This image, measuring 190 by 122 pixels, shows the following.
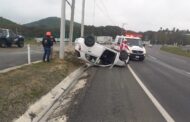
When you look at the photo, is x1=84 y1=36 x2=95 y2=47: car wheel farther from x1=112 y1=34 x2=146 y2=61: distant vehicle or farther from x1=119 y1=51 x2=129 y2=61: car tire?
x1=112 y1=34 x2=146 y2=61: distant vehicle

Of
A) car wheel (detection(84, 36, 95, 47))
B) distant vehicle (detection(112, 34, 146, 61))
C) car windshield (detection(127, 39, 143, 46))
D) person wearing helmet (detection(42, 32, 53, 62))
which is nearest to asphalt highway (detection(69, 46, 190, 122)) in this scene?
person wearing helmet (detection(42, 32, 53, 62))

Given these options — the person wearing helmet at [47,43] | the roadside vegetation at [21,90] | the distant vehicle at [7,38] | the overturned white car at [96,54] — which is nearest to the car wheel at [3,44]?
the distant vehicle at [7,38]

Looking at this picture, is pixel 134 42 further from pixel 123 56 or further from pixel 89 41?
pixel 89 41

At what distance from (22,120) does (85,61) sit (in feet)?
55.6

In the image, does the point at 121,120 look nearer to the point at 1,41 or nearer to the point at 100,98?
the point at 100,98

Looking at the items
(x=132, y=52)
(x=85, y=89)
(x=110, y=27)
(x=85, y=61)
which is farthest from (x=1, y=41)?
(x=110, y=27)

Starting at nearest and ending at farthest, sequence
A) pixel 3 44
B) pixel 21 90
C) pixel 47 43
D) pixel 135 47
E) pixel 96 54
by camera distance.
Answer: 1. pixel 21 90
2. pixel 47 43
3. pixel 96 54
4. pixel 135 47
5. pixel 3 44

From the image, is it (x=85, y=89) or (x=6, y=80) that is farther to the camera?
(x=85, y=89)

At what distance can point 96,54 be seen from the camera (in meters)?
24.6

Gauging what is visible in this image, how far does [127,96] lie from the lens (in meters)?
12.3

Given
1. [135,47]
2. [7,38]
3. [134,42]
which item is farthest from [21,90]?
[7,38]

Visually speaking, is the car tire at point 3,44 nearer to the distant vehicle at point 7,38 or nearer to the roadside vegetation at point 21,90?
the distant vehicle at point 7,38

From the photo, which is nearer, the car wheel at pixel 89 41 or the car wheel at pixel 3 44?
the car wheel at pixel 89 41

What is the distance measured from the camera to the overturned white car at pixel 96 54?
963 inches
